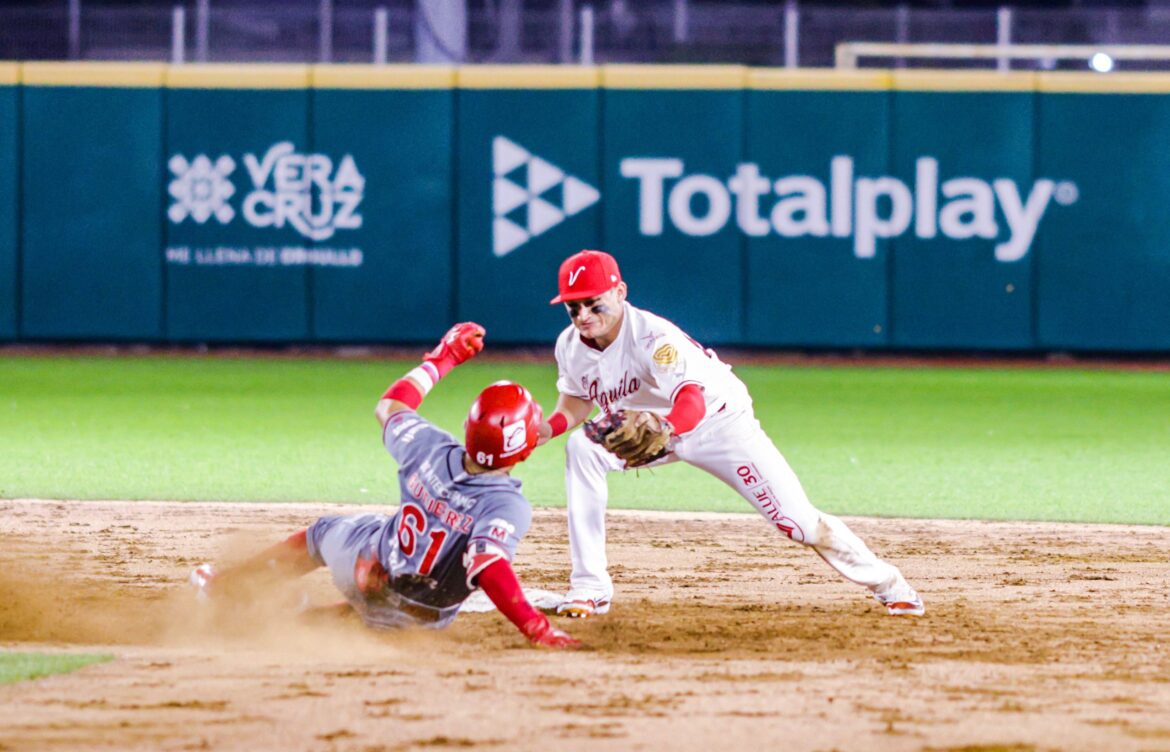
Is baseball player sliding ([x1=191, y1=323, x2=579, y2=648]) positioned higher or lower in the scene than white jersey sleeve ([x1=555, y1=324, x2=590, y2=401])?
lower

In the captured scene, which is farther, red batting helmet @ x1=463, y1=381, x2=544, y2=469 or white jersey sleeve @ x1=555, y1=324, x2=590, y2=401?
white jersey sleeve @ x1=555, y1=324, x2=590, y2=401

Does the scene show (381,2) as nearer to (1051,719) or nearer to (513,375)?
(513,375)

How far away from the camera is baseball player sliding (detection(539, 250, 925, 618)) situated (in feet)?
19.8

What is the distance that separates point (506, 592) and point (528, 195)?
13.3 metres

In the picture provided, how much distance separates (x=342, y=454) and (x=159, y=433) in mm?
1747

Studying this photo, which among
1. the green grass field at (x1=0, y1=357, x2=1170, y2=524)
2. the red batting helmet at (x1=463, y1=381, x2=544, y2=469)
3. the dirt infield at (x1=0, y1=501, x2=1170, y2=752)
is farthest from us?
the green grass field at (x1=0, y1=357, x2=1170, y2=524)

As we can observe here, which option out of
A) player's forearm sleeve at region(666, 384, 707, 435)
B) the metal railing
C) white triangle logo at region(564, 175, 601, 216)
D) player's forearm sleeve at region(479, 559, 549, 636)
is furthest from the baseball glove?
the metal railing

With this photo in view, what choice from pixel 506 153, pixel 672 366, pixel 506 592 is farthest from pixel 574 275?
pixel 506 153

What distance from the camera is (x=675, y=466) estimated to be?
11.0 m

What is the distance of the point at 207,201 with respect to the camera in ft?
60.3

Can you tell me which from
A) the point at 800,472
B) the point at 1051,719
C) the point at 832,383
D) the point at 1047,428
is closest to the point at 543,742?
the point at 1051,719

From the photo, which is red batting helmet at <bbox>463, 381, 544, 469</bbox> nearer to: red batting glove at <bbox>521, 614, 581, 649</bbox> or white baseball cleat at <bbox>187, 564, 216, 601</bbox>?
red batting glove at <bbox>521, 614, 581, 649</bbox>

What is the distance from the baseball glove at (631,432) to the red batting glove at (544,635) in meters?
0.67

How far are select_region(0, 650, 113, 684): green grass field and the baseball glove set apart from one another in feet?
5.95
